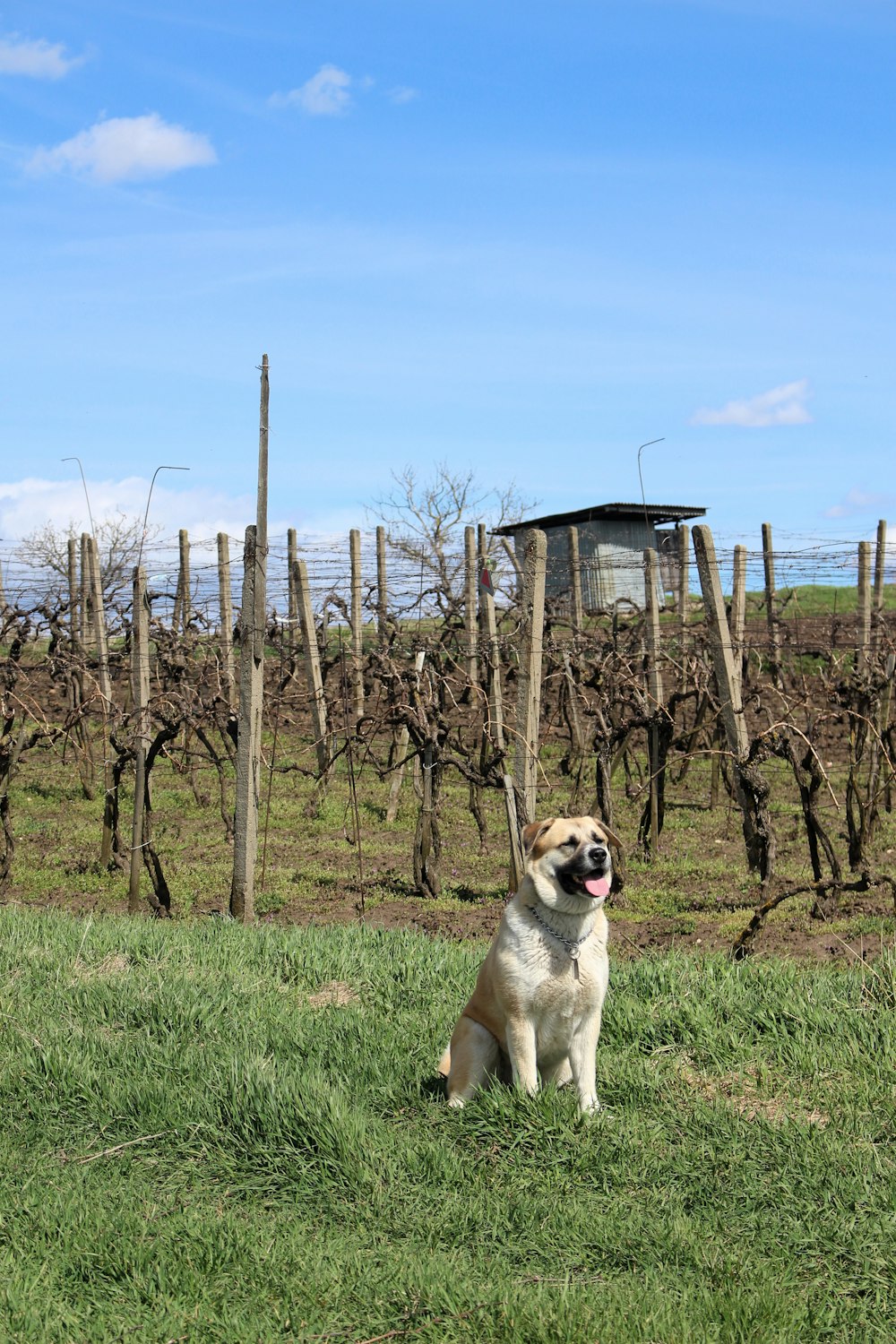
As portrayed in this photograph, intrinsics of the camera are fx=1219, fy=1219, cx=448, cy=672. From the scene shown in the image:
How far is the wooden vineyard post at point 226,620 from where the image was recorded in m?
16.3

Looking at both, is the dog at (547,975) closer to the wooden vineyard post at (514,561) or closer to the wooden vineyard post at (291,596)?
the wooden vineyard post at (514,561)

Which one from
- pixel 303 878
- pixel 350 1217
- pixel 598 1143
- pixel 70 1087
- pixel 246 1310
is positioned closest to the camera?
pixel 246 1310

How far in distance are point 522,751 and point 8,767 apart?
5.19m

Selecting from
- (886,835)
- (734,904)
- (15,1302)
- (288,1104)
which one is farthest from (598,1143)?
(886,835)

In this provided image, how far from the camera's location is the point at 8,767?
11.3 m

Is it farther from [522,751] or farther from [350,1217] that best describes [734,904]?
[350,1217]

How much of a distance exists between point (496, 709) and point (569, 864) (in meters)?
9.17

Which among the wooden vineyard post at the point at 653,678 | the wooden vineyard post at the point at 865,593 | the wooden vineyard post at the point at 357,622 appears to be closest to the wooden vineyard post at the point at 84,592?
the wooden vineyard post at the point at 357,622

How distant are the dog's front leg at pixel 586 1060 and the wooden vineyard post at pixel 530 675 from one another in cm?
424

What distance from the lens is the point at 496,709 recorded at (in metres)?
13.5

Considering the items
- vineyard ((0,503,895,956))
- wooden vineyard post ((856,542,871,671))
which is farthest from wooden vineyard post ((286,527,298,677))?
wooden vineyard post ((856,542,871,671))

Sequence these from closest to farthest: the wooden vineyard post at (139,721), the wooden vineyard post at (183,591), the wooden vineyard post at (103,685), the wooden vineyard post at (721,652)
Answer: the wooden vineyard post at (139,721) → the wooden vineyard post at (721,652) → the wooden vineyard post at (103,685) → the wooden vineyard post at (183,591)

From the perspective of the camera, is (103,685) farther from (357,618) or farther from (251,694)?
(251,694)

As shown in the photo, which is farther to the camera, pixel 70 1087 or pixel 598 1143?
pixel 70 1087
